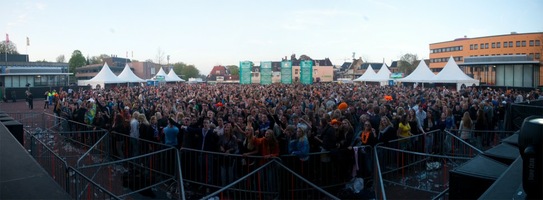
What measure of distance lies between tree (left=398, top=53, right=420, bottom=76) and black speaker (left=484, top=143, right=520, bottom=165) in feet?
298

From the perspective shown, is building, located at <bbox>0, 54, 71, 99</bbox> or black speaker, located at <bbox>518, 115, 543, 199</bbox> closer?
black speaker, located at <bbox>518, 115, 543, 199</bbox>

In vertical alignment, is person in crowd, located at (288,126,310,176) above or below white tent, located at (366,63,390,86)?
below

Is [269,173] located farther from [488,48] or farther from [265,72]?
[488,48]

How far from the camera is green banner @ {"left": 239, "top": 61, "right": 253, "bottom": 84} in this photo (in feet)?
130

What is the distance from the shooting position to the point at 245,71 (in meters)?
40.0

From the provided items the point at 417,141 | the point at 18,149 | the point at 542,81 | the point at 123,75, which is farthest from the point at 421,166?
the point at 542,81

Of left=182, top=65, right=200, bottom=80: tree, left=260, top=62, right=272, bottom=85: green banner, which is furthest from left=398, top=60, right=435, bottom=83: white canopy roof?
left=182, top=65, right=200, bottom=80: tree

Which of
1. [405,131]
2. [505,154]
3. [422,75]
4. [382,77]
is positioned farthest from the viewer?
[382,77]

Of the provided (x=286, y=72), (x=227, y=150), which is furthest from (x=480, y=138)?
(x=286, y=72)

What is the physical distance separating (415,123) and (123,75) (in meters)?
35.1

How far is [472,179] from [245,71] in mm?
36070

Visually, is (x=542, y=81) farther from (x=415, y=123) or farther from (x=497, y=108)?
(x=415, y=123)

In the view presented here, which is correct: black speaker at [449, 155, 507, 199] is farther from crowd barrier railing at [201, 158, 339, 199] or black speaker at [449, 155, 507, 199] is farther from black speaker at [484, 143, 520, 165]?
crowd barrier railing at [201, 158, 339, 199]

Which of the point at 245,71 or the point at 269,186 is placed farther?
the point at 245,71
